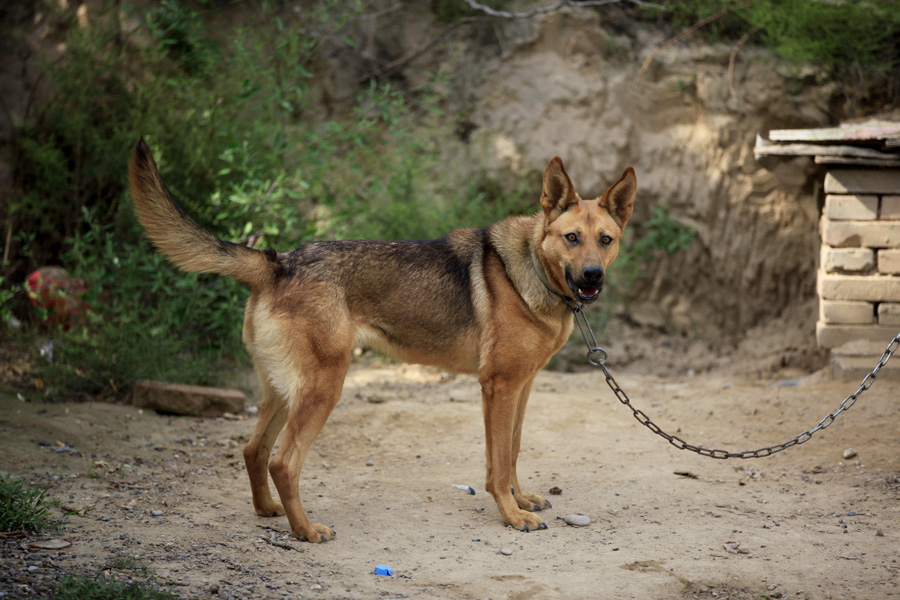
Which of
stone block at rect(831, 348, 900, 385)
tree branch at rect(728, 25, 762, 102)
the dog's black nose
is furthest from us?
tree branch at rect(728, 25, 762, 102)

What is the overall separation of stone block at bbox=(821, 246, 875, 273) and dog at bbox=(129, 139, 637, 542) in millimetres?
3281

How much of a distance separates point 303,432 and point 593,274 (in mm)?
1780

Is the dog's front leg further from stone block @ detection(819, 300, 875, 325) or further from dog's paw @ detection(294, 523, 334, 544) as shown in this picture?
stone block @ detection(819, 300, 875, 325)

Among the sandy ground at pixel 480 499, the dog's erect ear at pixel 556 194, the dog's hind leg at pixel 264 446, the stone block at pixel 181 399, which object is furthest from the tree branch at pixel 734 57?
the dog's hind leg at pixel 264 446

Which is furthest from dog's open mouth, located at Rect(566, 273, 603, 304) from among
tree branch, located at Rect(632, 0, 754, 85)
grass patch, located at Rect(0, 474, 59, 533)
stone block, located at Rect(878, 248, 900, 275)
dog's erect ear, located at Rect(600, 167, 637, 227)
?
tree branch, located at Rect(632, 0, 754, 85)

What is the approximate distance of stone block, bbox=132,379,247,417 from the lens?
235 inches

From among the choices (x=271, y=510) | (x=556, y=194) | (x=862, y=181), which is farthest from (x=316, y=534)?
(x=862, y=181)

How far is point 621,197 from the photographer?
175 inches

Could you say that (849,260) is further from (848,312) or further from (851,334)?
(851,334)

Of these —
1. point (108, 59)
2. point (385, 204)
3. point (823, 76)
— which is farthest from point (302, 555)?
point (823, 76)

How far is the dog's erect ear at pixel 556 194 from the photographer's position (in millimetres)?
4344

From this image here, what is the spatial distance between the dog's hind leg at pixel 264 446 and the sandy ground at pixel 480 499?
4.9 inches

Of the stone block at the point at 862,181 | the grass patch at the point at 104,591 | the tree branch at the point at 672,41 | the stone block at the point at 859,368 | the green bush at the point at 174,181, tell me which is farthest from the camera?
the tree branch at the point at 672,41

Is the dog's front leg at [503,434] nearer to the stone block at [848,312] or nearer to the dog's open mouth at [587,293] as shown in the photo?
the dog's open mouth at [587,293]
